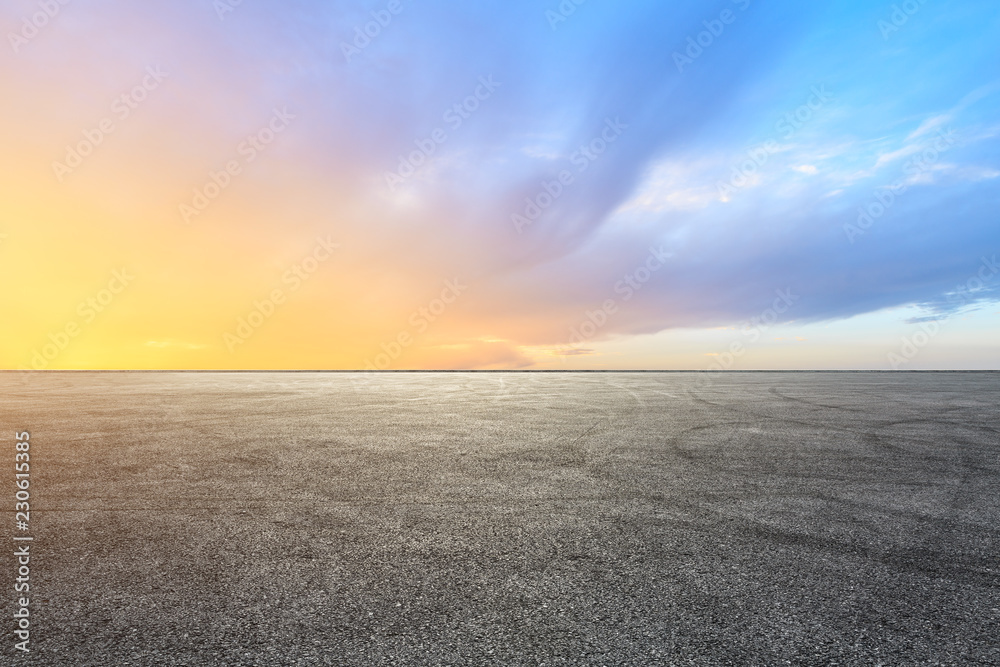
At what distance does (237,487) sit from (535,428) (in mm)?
6316

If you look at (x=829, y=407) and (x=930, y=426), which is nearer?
(x=930, y=426)

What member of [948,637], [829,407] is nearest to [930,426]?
[829,407]

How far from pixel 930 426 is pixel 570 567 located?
11.8 meters

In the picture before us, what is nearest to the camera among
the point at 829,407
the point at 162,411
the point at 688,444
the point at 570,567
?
the point at 570,567

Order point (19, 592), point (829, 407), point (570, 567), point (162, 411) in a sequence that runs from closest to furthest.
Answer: point (19, 592), point (570, 567), point (162, 411), point (829, 407)

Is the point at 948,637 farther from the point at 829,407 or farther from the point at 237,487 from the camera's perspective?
the point at 829,407

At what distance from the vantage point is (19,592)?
399 centimetres

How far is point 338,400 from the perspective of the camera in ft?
61.3

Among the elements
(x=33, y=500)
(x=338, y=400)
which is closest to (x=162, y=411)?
(x=338, y=400)

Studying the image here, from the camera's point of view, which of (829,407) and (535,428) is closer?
(535,428)

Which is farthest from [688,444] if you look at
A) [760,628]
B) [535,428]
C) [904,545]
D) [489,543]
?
[760,628]

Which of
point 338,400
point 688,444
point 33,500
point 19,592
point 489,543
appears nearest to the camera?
point 19,592

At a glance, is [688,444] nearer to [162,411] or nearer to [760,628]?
[760,628]

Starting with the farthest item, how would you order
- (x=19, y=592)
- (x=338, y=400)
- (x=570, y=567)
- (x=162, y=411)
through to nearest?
(x=338, y=400) → (x=162, y=411) → (x=570, y=567) → (x=19, y=592)
